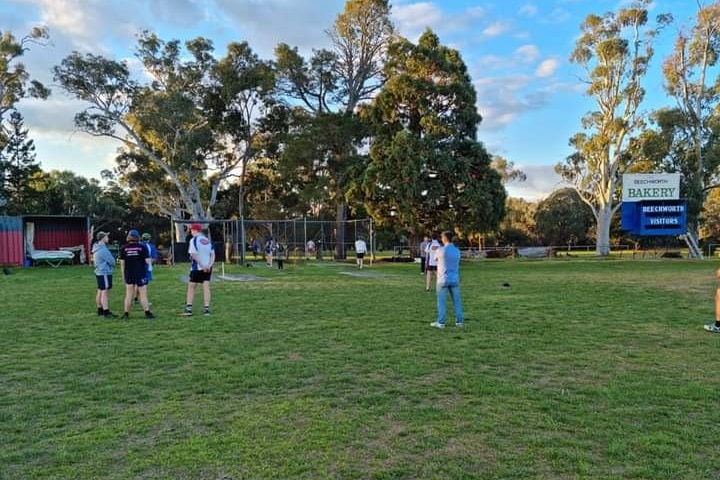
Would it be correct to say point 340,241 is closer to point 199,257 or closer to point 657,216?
point 657,216

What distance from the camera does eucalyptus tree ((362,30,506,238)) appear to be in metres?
29.5

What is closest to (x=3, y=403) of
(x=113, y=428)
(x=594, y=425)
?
(x=113, y=428)

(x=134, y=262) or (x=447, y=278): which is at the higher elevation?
(x=134, y=262)

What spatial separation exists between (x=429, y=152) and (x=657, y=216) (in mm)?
13068

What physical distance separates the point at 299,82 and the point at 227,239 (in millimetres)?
15075

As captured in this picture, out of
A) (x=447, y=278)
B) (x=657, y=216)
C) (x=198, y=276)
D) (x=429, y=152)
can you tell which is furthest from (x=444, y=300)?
(x=657, y=216)

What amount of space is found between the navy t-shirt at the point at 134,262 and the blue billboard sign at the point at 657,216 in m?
27.2

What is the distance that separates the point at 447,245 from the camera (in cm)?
907

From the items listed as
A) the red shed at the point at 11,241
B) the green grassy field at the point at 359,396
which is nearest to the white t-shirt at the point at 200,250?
the green grassy field at the point at 359,396

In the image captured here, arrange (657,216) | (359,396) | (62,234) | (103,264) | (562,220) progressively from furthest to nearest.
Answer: (562,220) → (62,234) → (657,216) → (103,264) → (359,396)

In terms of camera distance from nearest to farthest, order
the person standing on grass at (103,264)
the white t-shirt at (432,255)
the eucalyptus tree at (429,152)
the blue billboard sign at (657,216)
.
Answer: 1. the person standing on grass at (103,264)
2. the white t-shirt at (432,255)
3. the blue billboard sign at (657,216)
4. the eucalyptus tree at (429,152)

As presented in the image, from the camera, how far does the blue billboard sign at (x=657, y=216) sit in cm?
2897

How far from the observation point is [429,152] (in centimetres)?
2944

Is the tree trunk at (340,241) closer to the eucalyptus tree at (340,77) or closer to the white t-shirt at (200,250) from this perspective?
the eucalyptus tree at (340,77)
